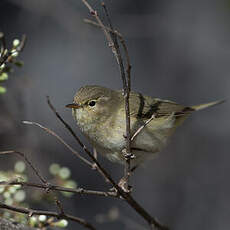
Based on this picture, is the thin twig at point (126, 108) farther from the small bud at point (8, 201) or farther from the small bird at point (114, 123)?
the small bud at point (8, 201)

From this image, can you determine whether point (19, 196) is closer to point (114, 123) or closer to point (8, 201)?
point (8, 201)

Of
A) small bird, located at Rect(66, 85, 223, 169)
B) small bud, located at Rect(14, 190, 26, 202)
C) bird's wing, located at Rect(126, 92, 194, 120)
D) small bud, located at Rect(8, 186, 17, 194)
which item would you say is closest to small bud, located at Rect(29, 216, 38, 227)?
small bud, located at Rect(8, 186, 17, 194)

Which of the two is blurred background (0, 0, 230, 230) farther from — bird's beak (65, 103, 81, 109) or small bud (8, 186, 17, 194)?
small bud (8, 186, 17, 194)

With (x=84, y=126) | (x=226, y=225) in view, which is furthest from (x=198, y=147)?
(x=84, y=126)

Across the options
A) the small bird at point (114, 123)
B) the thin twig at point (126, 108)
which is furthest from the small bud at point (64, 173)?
the thin twig at point (126, 108)

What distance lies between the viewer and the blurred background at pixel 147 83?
5.57m

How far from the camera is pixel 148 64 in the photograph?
7.42 m

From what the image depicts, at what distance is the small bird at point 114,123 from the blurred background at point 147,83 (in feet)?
4.39

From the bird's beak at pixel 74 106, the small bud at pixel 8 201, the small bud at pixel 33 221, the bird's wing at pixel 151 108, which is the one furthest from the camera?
the bird's wing at pixel 151 108

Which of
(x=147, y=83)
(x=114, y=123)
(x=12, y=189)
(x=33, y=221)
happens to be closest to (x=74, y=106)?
(x=114, y=123)

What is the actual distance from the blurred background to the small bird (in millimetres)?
1339

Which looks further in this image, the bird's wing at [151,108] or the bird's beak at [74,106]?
the bird's wing at [151,108]

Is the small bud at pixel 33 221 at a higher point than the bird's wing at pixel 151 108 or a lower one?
lower

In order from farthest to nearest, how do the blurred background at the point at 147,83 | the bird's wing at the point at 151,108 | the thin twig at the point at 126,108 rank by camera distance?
the blurred background at the point at 147,83 → the bird's wing at the point at 151,108 → the thin twig at the point at 126,108
